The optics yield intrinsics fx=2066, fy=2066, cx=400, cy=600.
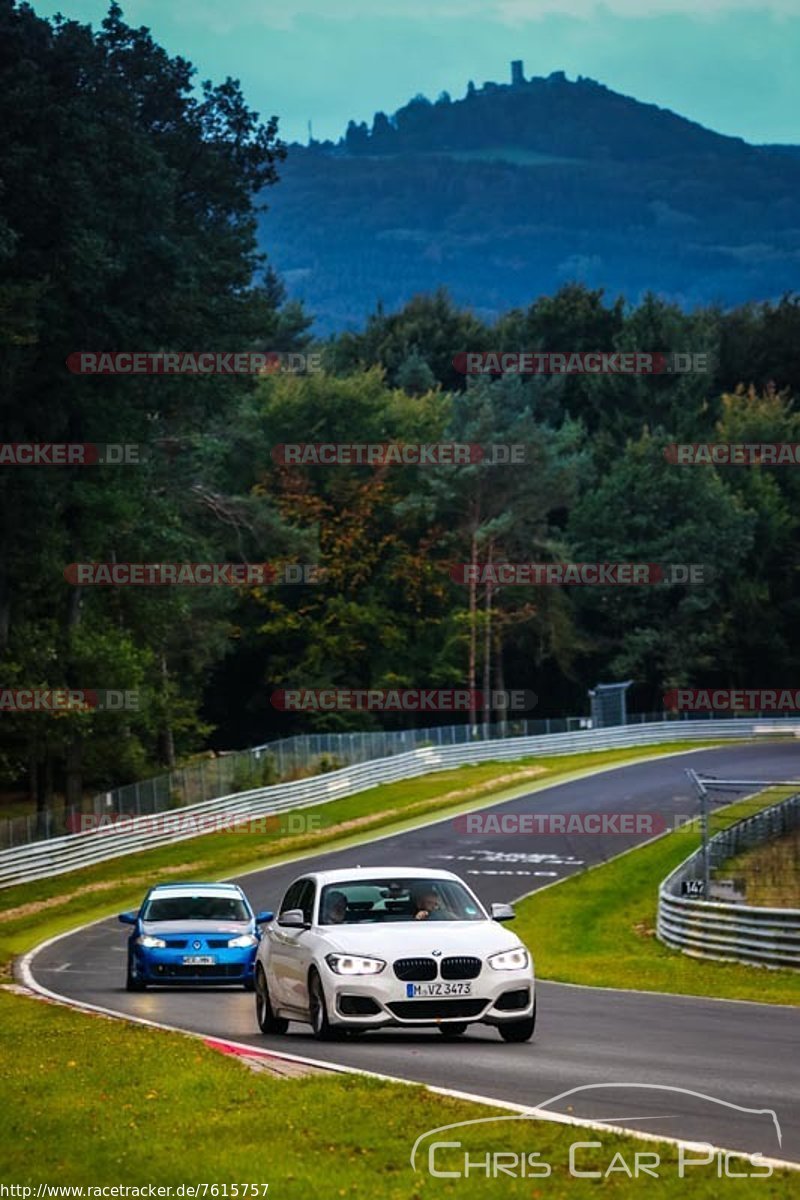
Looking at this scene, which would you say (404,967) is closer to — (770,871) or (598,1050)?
(598,1050)

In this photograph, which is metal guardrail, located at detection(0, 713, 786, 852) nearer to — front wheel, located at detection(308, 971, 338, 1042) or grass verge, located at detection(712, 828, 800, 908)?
grass verge, located at detection(712, 828, 800, 908)

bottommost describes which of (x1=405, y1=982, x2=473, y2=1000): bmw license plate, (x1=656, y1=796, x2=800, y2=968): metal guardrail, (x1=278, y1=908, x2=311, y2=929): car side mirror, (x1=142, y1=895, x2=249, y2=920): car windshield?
(x1=656, y1=796, x2=800, y2=968): metal guardrail

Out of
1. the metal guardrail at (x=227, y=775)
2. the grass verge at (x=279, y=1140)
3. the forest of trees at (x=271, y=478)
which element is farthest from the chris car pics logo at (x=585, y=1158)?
the metal guardrail at (x=227, y=775)

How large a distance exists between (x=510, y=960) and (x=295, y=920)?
2.11m

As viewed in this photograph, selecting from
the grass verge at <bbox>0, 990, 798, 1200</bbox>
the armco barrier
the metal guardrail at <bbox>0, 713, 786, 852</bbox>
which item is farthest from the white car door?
the metal guardrail at <bbox>0, 713, 786, 852</bbox>

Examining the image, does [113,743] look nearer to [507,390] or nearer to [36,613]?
[36,613]

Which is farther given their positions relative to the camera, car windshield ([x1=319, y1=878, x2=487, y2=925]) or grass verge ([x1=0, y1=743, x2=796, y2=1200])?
car windshield ([x1=319, y1=878, x2=487, y2=925])

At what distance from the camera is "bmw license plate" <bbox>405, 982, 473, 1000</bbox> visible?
1695cm

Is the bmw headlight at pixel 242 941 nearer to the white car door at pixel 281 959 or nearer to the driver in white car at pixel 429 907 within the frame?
the white car door at pixel 281 959

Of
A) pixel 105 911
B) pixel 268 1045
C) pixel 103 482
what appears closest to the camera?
pixel 268 1045

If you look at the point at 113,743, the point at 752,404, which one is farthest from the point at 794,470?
the point at 113,743

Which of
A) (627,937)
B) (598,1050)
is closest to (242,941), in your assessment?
(598,1050)

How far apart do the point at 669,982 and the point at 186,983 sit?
654 cm

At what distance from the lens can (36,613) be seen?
206ft
